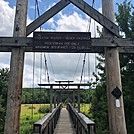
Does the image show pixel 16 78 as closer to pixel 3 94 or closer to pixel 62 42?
pixel 62 42

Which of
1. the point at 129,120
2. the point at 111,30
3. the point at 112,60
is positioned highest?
the point at 111,30

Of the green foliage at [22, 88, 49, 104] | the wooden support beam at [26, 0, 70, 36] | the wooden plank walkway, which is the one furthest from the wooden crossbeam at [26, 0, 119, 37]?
the wooden plank walkway

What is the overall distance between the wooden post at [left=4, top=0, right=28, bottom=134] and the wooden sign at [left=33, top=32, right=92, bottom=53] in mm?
238

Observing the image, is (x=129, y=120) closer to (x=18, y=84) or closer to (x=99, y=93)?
(x=99, y=93)

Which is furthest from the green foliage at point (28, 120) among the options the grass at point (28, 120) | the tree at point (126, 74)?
the tree at point (126, 74)

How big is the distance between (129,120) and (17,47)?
15.7 feet

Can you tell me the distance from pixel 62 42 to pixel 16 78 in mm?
788

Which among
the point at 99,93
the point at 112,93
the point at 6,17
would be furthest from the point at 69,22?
the point at 112,93

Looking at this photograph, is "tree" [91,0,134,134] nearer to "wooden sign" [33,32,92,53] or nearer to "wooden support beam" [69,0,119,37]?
"wooden support beam" [69,0,119,37]

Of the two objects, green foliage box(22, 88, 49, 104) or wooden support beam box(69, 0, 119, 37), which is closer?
wooden support beam box(69, 0, 119, 37)

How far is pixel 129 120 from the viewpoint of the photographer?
6320 mm

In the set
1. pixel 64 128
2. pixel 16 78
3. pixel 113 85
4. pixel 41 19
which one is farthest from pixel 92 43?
pixel 64 128

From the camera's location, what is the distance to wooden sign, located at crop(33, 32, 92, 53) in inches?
109

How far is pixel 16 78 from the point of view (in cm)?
269
